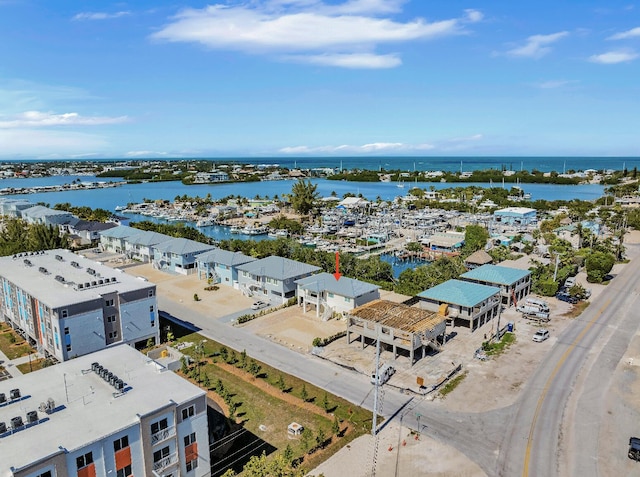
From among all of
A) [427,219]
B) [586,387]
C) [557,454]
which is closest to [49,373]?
[557,454]

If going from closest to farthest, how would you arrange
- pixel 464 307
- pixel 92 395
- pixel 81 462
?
pixel 81 462 → pixel 92 395 → pixel 464 307

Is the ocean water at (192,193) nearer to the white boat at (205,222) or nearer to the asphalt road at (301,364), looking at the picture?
the white boat at (205,222)

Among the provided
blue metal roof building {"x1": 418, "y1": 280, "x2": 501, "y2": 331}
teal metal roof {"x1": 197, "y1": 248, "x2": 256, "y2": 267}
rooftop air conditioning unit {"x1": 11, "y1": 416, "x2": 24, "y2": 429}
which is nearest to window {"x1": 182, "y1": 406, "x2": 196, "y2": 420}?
rooftop air conditioning unit {"x1": 11, "y1": 416, "x2": 24, "y2": 429}

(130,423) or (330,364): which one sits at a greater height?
(130,423)

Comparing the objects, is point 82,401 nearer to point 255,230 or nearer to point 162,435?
point 162,435

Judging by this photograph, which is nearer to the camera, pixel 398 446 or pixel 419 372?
pixel 398 446

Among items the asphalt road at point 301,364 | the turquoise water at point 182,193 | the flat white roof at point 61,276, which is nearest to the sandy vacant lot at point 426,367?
the asphalt road at point 301,364

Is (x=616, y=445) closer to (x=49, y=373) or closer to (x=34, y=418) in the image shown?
(x=34, y=418)
